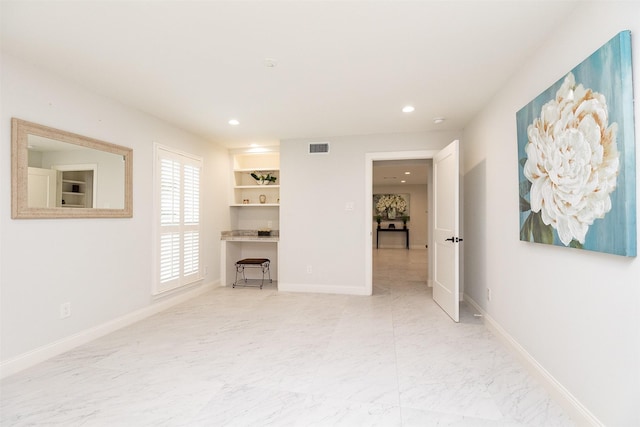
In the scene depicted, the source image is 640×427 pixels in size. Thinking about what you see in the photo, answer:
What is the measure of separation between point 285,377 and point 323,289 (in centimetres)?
250

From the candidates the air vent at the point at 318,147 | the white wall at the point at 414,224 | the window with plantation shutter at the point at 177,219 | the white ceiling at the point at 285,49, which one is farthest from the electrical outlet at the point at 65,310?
the white wall at the point at 414,224

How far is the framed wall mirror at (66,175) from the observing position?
7.75 feet

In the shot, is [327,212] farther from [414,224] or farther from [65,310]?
[414,224]

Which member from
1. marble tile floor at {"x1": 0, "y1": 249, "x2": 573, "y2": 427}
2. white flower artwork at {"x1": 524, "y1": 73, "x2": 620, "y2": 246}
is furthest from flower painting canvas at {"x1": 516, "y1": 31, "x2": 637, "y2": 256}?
marble tile floor at {"x1": 0, "y1": 249, "x2": 573, "y2": 427}

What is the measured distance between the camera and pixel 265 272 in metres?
5.55

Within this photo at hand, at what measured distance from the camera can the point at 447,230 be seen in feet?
12.3

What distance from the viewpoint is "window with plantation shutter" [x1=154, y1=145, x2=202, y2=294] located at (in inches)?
151

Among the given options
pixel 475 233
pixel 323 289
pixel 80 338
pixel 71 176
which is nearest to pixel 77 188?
pixel 71 176

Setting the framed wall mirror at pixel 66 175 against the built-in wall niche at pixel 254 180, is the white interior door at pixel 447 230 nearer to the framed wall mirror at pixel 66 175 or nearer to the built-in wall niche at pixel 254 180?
the built-in wall niche at pixel 254 180

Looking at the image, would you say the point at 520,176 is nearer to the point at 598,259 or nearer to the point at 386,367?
the point at 598,259

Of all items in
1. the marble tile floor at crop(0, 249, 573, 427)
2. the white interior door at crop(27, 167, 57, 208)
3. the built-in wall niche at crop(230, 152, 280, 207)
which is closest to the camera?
the marble tile floor at crop(0, 249, 573, 427)

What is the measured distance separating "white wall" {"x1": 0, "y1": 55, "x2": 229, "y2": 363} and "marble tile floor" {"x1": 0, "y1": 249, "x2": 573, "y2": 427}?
11.8 inches

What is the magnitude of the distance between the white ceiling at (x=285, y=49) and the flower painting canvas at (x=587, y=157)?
0.53m

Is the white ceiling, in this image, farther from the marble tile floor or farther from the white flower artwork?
the marble tile floor
